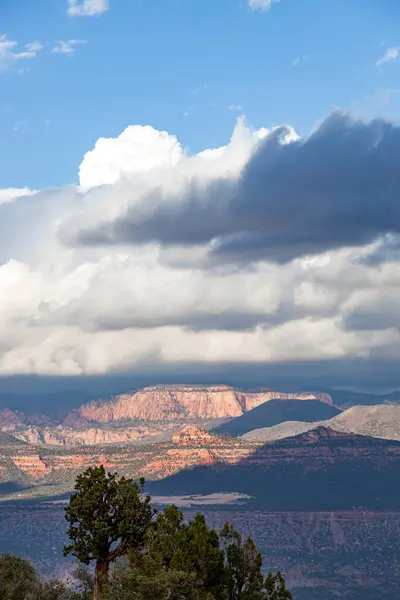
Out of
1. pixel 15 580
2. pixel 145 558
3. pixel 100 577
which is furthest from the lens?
pixel 15 580

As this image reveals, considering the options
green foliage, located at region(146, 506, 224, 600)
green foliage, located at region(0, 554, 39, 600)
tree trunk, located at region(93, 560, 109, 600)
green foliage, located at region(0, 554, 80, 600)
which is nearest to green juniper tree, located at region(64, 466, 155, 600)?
tree trunk, located at region(93, 560, 109, 600)

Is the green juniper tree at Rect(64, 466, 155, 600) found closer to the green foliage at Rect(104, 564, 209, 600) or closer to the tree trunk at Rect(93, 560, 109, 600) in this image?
the tree trunk at Rect(93, 560, 109, 600)

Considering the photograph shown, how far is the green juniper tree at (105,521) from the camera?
129000 millimetres

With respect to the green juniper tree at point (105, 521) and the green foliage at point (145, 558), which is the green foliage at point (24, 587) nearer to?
the green foliage at point (145, 558)

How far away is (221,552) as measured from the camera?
12044 cm

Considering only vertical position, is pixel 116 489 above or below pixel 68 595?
above

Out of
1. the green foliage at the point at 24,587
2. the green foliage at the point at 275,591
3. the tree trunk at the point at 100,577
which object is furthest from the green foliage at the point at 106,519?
the green foliage at the point at 275,591

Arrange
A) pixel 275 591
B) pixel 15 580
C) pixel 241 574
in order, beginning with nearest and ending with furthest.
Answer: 1. pixel 275 591
2. pixel 241 574
3. pixel 15 580

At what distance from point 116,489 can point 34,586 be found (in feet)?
54.9

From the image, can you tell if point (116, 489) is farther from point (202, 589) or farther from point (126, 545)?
point (202, 589)

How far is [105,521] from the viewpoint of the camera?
130 metres

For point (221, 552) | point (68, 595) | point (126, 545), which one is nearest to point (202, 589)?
point (221, 552)

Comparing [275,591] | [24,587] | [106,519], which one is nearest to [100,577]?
[106,519]

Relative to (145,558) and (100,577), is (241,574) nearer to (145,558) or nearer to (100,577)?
(145,558)
